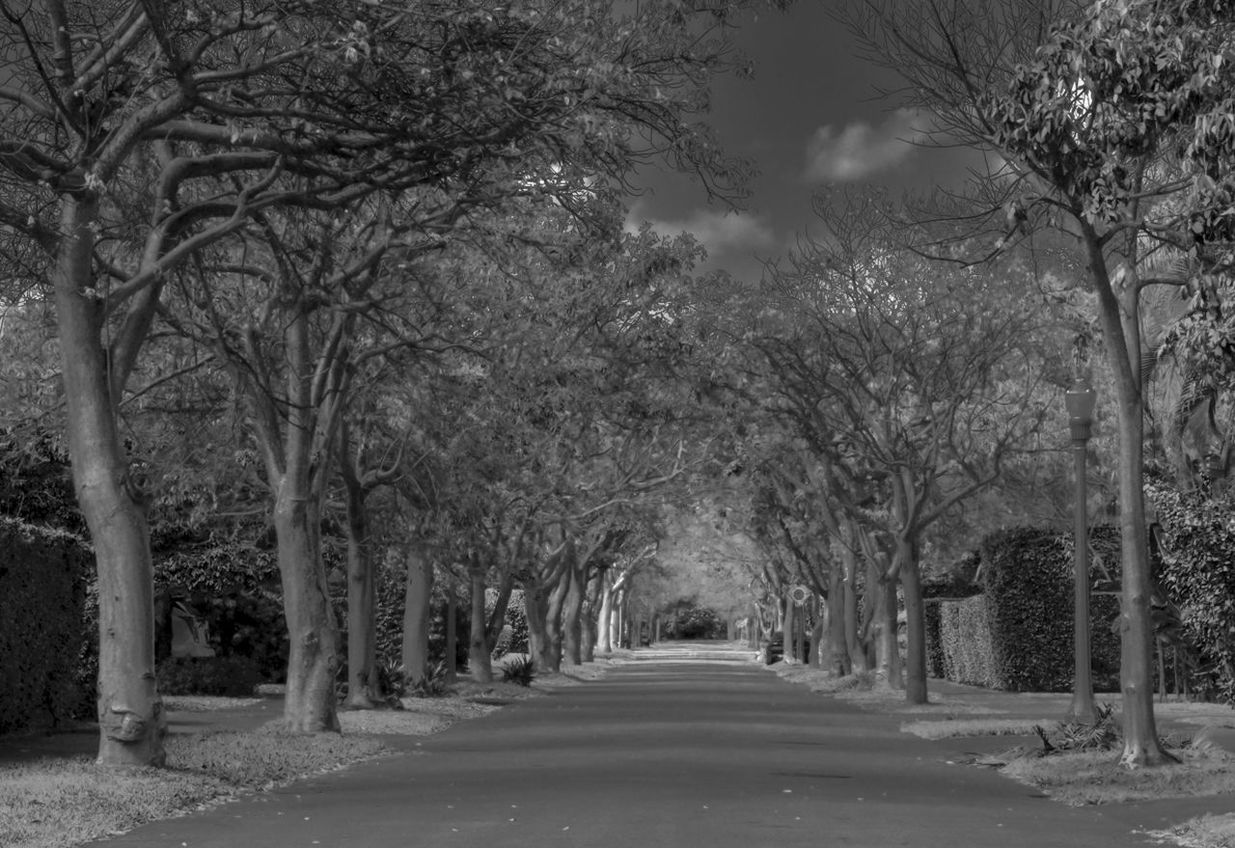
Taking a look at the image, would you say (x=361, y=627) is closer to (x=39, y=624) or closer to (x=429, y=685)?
(x=429, y=685)

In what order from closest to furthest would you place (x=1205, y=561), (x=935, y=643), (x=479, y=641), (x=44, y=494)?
(x=1205, y=561) → (x=44, y=494) → (x=479, y=641) → (x=935, y=643)

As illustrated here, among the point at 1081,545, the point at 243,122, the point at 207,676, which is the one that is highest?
the point at 243,122

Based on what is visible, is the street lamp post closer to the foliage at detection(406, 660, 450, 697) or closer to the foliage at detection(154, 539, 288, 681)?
the foliage at detection(406, 660, 450, 697)

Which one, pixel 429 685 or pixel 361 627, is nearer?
pixel 361 627

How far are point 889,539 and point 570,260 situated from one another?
23532 millimetres

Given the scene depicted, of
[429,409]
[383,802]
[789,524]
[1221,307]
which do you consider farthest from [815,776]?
[789,524]

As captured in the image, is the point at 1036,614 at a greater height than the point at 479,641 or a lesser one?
greater

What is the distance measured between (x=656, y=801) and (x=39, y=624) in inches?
405

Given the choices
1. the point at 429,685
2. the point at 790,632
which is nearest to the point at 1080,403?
the point at 429,685

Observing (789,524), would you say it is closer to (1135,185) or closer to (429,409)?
(429,409)

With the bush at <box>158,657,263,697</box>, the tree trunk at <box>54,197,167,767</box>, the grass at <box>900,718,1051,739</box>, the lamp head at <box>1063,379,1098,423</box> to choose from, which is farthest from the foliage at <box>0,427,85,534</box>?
the lamp head at <box>1063,379,1098,423</box>

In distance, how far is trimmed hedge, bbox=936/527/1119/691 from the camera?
136ft

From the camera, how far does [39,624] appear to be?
72.8 ft

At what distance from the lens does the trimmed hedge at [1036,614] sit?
4159 centimetres
